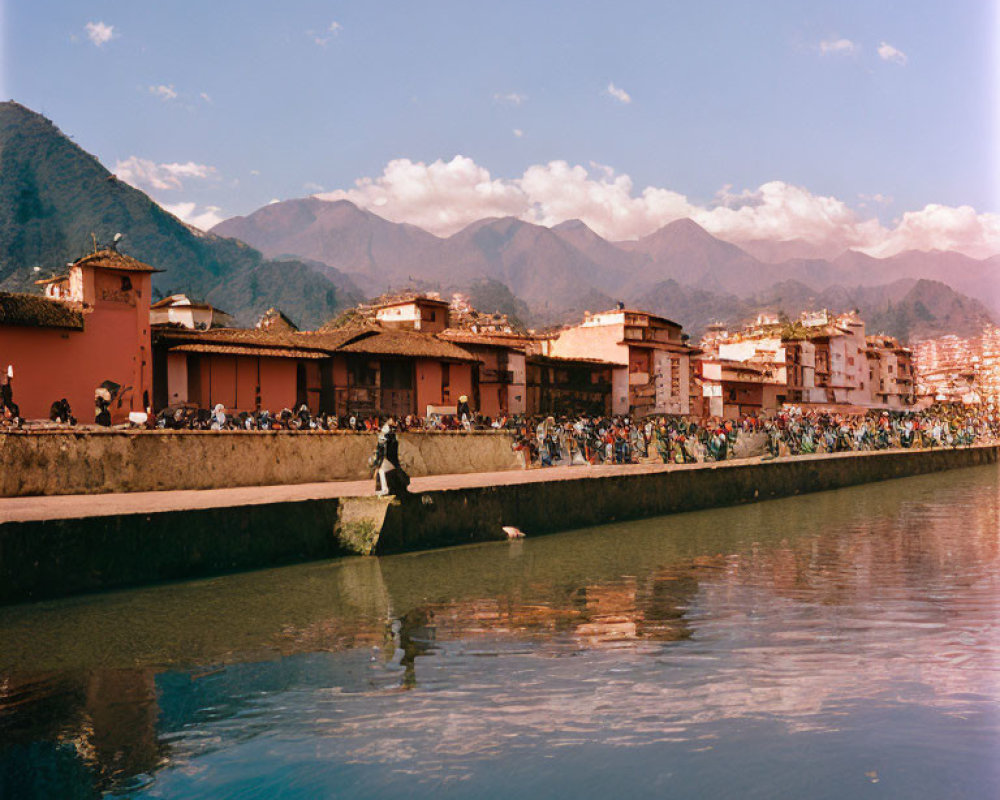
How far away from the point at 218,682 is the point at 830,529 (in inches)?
743

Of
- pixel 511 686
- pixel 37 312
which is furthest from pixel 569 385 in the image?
pixel 511 686

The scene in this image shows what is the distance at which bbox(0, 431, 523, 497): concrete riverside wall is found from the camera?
17.3 meters

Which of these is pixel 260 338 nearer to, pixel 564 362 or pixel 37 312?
pixel 37 312

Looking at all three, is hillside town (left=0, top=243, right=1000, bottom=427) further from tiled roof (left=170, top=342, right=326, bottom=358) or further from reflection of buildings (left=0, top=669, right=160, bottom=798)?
reflection of buildings (left=0, top=669, right=160, bottom=798)

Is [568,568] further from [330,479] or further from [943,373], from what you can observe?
[943,373]

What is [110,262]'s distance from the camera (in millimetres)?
31188

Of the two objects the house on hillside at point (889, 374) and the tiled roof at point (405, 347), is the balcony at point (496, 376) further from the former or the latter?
the house on hillside at point (889, 374)

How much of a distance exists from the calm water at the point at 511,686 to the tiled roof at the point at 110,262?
2008 cm

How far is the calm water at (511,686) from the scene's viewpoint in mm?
6965

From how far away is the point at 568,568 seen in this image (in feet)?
55.3

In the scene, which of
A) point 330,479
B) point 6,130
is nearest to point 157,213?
point 6,130

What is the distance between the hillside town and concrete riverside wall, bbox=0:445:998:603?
9.94 metres

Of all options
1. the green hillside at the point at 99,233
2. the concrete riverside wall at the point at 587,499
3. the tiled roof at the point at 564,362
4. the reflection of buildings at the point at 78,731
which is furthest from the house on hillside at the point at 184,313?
the green hillside at the point at 99,233

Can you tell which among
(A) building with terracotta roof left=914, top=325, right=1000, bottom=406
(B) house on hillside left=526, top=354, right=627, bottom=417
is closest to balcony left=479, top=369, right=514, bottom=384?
(B) house on hillside left=526, top=354, right=627, bottom=417
